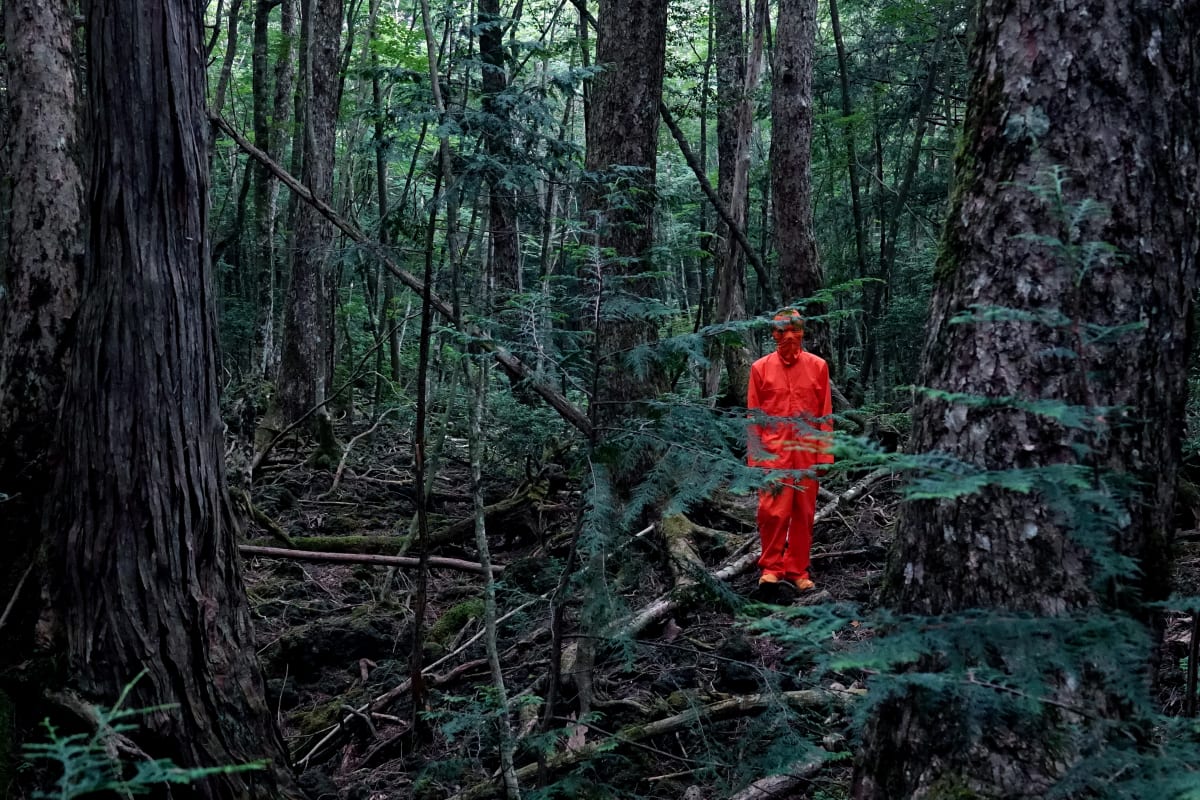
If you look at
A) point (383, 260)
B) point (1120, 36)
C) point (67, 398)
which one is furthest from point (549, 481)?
point (1120, 36)

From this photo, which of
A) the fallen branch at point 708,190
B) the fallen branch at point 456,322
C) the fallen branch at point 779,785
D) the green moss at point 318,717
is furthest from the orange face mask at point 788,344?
the green moss at point 318,717

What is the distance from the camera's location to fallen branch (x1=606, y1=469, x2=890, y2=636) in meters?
3.85

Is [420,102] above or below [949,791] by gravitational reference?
above

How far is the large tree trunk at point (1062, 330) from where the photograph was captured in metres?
2.35

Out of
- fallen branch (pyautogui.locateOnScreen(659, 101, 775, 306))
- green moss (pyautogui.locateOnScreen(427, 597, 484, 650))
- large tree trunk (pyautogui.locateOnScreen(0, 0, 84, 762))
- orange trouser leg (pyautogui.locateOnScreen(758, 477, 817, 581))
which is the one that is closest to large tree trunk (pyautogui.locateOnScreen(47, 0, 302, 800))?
large tree trunk (pyautogui.locateOnScreen(0, 0, 84, 762))

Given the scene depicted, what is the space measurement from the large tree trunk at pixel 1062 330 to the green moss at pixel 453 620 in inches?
174

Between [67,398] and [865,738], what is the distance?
130 inches

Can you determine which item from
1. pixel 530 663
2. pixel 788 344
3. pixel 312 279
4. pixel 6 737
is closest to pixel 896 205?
pixel 788 344

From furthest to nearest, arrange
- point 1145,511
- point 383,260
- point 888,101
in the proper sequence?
point 888,101 < point 383,260 < point 1145,511

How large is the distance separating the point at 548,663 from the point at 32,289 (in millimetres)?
3496

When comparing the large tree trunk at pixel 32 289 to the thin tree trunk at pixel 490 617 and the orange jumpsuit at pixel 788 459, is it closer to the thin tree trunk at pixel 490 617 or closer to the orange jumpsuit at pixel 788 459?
the thin tree trunk at pixel 490 617

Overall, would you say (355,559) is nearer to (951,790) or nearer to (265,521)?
(265,521)

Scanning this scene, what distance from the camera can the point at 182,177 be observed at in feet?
11.5

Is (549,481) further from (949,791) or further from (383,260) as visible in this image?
(949,791)
